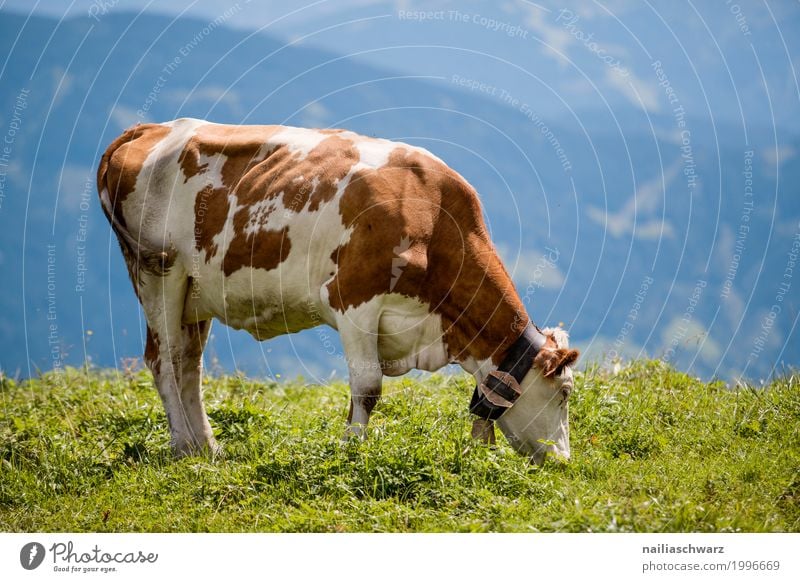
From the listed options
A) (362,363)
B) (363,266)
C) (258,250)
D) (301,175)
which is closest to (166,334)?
(258,250)

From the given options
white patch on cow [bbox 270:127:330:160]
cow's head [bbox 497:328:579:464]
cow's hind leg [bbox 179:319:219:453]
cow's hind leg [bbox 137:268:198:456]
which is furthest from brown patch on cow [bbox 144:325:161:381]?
cow's head [bbox 497:328:579:464]

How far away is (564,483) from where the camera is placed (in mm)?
7250

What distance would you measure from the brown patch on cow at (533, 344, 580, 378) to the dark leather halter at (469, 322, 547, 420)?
94 mm

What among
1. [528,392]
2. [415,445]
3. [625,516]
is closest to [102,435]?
[415,445]

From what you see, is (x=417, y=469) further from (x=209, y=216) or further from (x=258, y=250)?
(x=209, y=216)

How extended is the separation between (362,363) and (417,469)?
1.15m

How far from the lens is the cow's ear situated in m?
7.90

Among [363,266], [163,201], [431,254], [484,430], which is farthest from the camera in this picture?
[163,201]

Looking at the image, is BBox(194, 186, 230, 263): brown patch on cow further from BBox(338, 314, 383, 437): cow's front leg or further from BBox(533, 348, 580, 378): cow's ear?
BBox(533, 348, 580, 378): cow's ear

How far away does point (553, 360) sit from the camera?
311 inches

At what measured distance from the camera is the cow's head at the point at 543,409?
7957mm

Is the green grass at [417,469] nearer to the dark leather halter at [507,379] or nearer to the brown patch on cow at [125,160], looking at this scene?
the dark leather halter at [507,379]

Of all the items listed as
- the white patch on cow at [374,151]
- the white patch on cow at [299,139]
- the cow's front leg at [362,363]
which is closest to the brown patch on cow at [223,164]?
the white patch on cow at [299,139]
